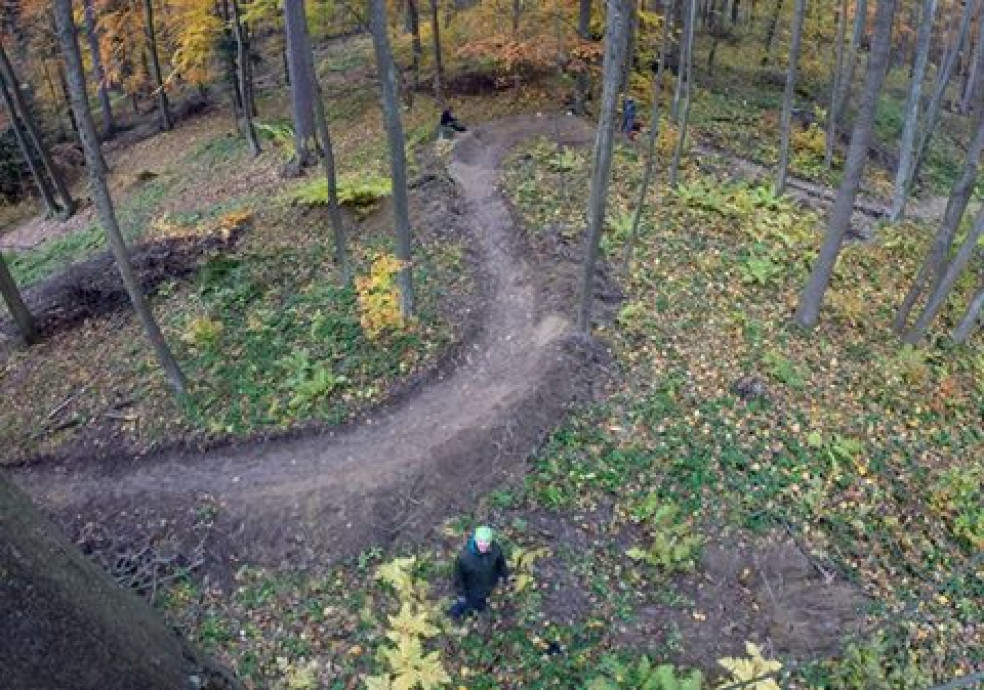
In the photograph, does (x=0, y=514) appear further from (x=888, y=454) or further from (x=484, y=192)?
(x=484, y=192)

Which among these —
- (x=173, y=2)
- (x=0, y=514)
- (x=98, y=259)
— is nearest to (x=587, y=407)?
(x=0, y=514)

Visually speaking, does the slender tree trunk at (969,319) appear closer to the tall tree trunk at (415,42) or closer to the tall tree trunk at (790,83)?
the tall tree trunk at (790,83)

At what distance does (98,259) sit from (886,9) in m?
16.7

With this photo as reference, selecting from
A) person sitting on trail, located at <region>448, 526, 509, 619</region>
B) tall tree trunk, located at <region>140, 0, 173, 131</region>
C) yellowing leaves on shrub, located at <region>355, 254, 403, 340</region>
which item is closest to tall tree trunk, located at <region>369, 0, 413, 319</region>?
yellowing leaves on shrub, located at <region>355, 254, 403, 340</region>

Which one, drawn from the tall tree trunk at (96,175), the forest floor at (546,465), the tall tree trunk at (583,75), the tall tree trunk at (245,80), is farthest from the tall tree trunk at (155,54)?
the tall tree trunk at (96,175)

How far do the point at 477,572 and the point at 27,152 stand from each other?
21690 millimetres

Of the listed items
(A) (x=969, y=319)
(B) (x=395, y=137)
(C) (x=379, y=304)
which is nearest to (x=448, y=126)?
(C) (x=379, y=304)

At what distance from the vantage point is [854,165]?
42.6 ft

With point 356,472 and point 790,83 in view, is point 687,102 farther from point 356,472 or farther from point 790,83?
point 356,472

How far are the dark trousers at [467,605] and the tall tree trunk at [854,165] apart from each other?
9242mm

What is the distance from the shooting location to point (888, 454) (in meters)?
11.9

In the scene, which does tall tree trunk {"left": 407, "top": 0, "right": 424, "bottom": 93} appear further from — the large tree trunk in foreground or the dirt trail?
the large tree trunk in foreground

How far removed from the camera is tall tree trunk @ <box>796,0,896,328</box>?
11922 millimetres

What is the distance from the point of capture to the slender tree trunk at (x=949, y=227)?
45.9 feet
